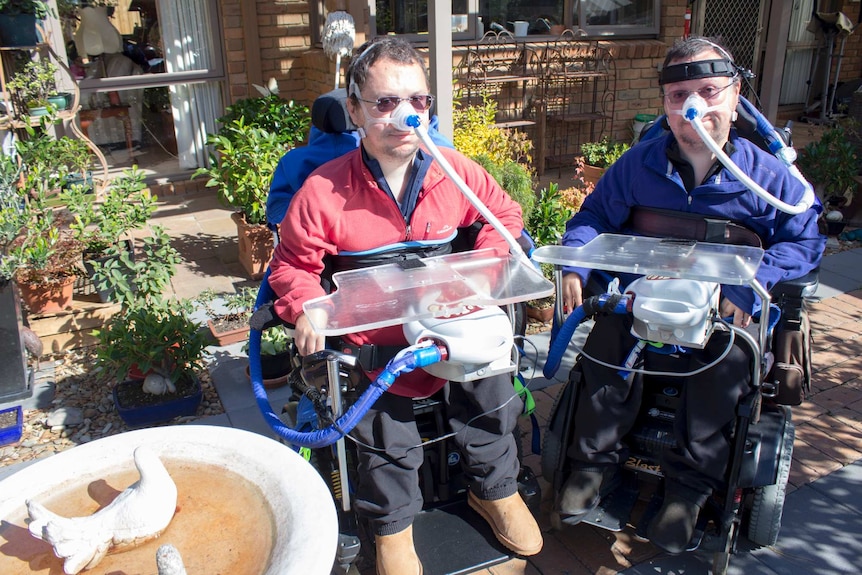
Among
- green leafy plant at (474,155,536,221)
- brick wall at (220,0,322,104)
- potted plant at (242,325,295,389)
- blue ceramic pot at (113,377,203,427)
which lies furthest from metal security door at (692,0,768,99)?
blue ceramic pot at (113,377,203,427)

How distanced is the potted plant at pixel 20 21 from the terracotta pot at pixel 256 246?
69.8 inches

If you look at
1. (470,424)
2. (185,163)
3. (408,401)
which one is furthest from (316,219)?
(185,163)

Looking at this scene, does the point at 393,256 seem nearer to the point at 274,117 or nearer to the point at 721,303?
the point at 721,303

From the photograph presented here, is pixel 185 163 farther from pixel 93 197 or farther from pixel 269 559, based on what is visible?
pixel 269 559

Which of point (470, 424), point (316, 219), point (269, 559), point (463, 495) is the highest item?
point (316, 219)

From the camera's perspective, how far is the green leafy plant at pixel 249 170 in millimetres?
4301

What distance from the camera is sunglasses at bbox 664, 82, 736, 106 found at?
2.18 meters

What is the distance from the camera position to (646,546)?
7.64ft

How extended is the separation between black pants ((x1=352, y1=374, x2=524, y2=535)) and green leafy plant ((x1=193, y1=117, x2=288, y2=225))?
99.3 inches

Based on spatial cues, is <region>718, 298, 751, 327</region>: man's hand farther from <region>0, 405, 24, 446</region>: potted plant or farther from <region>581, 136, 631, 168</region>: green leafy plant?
<region>581, 136, 631, 168</region>: green leafy plant

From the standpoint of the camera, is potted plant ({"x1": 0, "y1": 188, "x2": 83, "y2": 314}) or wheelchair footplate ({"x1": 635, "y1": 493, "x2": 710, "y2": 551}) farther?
potted plant ({"x1": 0, "y1": 188, "x2": 83, "y2": 314})

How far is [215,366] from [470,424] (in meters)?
1.77

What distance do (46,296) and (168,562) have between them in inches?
112

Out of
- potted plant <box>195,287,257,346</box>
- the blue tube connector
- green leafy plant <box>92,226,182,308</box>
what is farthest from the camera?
potted plant <box>195,287,257,346</box>
